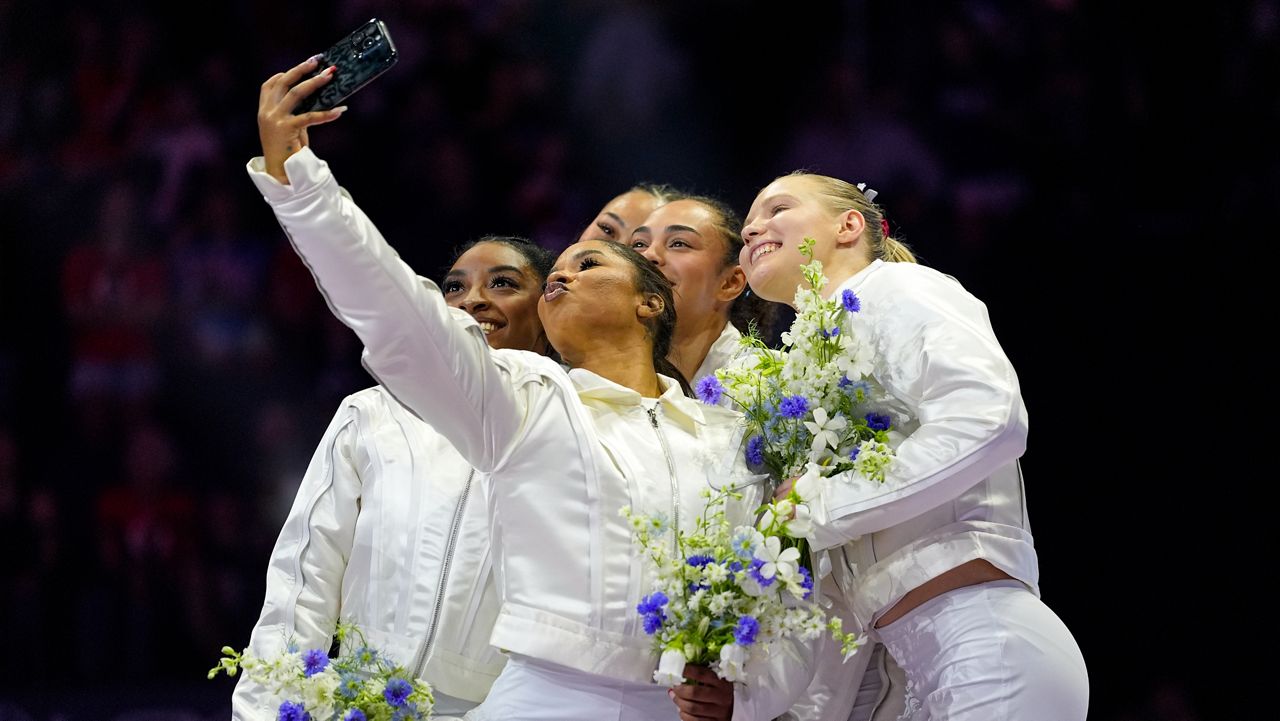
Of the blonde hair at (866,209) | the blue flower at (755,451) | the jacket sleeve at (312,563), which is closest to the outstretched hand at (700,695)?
the blue flower at (755,451)

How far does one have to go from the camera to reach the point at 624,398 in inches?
117

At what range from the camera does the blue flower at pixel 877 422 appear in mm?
2852

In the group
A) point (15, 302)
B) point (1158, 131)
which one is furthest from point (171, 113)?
point (1158, 131)

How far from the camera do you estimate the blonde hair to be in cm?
331

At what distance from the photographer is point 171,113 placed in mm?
6617

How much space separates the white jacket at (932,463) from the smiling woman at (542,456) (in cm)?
24

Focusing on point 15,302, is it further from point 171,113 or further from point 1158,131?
point 1158,131

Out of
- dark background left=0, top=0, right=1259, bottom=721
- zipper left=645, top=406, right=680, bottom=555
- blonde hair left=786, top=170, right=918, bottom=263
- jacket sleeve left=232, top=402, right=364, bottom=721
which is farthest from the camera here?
dark background left=0, top=0, right=1259, bottom=721

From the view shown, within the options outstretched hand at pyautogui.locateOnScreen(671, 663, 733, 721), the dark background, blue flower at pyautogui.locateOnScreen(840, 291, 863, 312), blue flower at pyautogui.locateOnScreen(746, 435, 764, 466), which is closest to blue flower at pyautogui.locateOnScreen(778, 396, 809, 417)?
blue flower at pyautogui.locateOnScreen(746, 435, 764, 466)

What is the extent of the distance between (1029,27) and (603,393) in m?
4.06

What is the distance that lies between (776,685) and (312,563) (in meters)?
1.21


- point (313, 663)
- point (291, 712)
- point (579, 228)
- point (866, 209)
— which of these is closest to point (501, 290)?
point (866, 209)

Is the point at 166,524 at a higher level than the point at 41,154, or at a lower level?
lower

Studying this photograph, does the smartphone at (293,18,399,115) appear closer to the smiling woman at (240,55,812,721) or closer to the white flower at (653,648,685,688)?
the smiling woman at (240,55,812,721)
